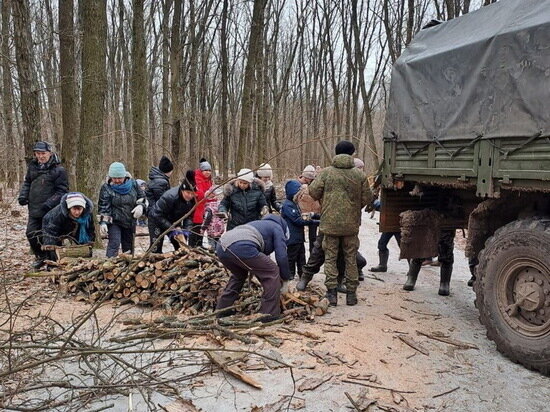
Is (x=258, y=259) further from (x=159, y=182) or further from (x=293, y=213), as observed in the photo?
(x=159, y=182)

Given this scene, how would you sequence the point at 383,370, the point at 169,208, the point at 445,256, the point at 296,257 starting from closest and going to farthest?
the point at 383,370
the point at 445,256
the point at 169,208
the point at 296,257

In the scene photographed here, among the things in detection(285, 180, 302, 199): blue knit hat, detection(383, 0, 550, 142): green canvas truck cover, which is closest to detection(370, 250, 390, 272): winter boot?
detection(285, 180, 302, 199): blue knit hat

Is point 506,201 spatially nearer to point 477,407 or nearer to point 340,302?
point 477,407

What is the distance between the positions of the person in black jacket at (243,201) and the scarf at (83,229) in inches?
78.3

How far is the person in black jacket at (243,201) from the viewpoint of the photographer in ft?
20.5

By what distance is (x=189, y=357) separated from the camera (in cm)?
380

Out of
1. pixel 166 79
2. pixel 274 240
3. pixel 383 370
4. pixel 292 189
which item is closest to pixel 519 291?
pixel 383 370

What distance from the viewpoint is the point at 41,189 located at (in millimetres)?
6727

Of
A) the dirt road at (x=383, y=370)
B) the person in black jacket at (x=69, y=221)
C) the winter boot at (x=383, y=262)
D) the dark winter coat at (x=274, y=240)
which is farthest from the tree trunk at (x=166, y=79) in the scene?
the dirt road at (x=383, y=370)

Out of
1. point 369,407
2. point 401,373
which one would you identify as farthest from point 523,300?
point 369,407

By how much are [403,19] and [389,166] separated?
54.2 ft

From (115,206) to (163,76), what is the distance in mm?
9484

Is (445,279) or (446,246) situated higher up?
(446,246)

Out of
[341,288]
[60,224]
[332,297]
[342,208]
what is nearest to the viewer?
[342,208]
